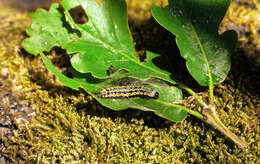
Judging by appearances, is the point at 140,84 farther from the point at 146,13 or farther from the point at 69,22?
the point at 146,13

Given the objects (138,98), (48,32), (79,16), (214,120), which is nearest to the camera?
(214,120)

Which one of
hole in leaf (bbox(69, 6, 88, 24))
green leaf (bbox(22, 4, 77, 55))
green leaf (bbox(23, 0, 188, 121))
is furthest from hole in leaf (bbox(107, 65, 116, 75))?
hole in leaf (bbox(69, 6, 88, 24))

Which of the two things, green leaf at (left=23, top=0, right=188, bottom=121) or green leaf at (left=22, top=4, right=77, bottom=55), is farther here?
green leaf at (left=22, top=4, right=77, bottom=55)

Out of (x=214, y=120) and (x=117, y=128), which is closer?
(x=214, y=120)

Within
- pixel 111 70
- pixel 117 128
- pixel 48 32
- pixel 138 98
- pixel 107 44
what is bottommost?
pixel 117 128

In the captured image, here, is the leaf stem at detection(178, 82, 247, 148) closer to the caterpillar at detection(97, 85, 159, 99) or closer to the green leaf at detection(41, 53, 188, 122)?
the green leaf at detection(41, 53, 188, 122)

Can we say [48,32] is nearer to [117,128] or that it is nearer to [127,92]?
[127,92]

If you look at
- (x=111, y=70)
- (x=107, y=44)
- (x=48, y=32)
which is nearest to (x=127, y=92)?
(x=111, y=70)
